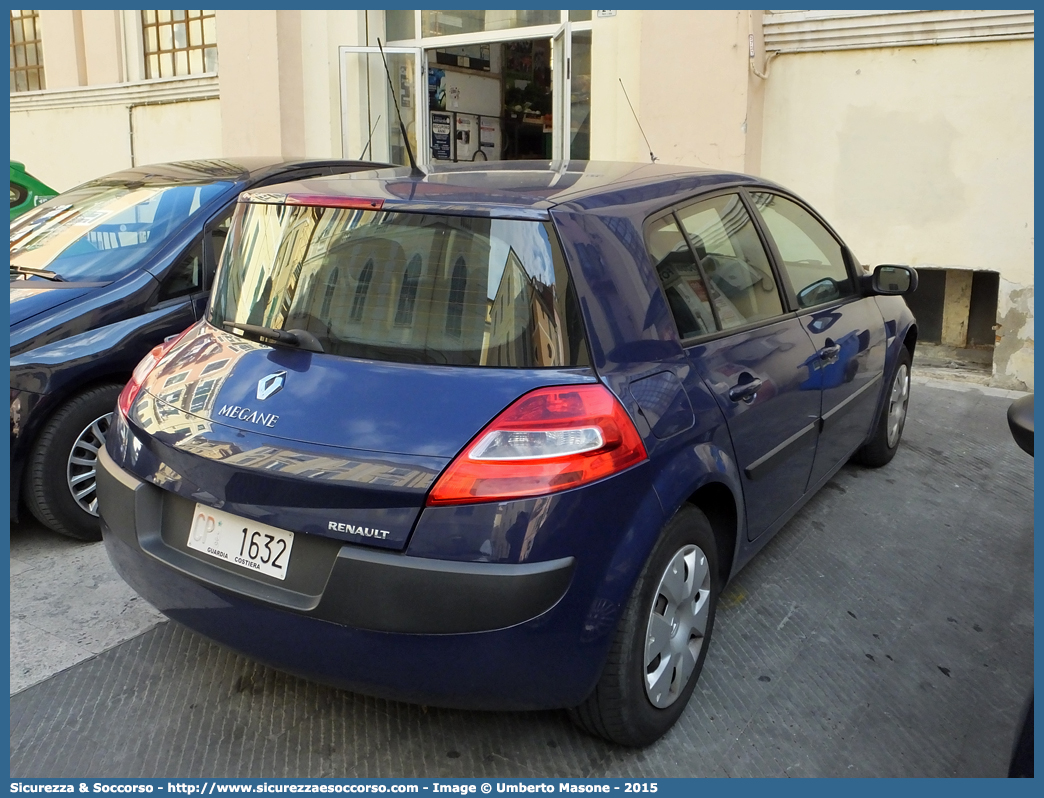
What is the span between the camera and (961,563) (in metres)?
3.88

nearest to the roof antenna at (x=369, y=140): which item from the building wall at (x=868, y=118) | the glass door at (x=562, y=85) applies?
the glass door at (x=562, y=85)

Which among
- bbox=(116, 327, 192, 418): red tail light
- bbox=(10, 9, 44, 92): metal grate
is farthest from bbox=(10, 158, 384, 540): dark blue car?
bbox=(10, 9, 44, 92): metal grate

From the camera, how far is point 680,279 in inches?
113

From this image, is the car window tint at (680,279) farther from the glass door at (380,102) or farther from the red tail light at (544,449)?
the glass door at (380,102)

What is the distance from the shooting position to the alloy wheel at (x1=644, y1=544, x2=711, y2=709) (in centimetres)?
256

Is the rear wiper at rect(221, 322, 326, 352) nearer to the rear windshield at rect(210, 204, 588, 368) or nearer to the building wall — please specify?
the rear windshield at rect(210, 204, 588, 368)

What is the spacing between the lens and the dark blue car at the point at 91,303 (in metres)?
3.75

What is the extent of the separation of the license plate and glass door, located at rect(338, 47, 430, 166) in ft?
26.1

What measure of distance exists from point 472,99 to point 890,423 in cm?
751

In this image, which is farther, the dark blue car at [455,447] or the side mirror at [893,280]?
the side mirror at [893,280]

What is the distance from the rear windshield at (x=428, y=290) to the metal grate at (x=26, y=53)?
43.2ft

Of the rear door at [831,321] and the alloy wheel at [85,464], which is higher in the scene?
the rear door at [831,321]

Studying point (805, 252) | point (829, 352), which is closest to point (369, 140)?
point (805, 252)

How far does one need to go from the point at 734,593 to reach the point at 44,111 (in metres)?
12.6
